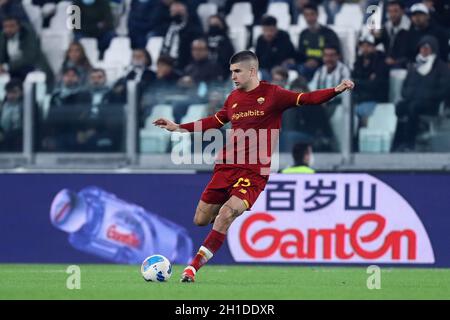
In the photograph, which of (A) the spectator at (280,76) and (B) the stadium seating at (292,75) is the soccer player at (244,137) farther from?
(B) the stadium seating at (292,75)

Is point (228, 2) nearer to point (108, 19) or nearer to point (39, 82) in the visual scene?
point (108, 19)

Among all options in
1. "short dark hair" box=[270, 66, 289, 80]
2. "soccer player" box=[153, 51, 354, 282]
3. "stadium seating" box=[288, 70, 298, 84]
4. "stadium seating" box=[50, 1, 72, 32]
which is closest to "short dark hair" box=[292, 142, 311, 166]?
"stadium seating" box=[288, 70, 298, 84]

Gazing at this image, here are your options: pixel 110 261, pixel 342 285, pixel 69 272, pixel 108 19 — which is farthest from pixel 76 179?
pixel 342 285

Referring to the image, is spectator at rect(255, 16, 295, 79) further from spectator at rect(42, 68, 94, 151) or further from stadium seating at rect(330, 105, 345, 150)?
spectator at rect(42, 68, 94, 151)

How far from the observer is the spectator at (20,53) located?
1686 cm

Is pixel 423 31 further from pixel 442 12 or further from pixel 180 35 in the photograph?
pixel 180 35

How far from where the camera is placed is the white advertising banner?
47.0 feet

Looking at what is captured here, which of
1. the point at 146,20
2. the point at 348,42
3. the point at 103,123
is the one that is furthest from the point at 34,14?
the point at 348,42

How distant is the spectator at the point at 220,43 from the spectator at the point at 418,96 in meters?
2.72

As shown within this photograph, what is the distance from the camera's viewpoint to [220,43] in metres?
16.8

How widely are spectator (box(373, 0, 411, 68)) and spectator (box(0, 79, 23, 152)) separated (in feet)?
17.1

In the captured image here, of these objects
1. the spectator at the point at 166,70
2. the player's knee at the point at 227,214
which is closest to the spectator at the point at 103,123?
the spectator at the point at 166,70

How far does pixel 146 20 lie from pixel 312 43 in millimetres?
2800

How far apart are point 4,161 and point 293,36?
464 centimetres
